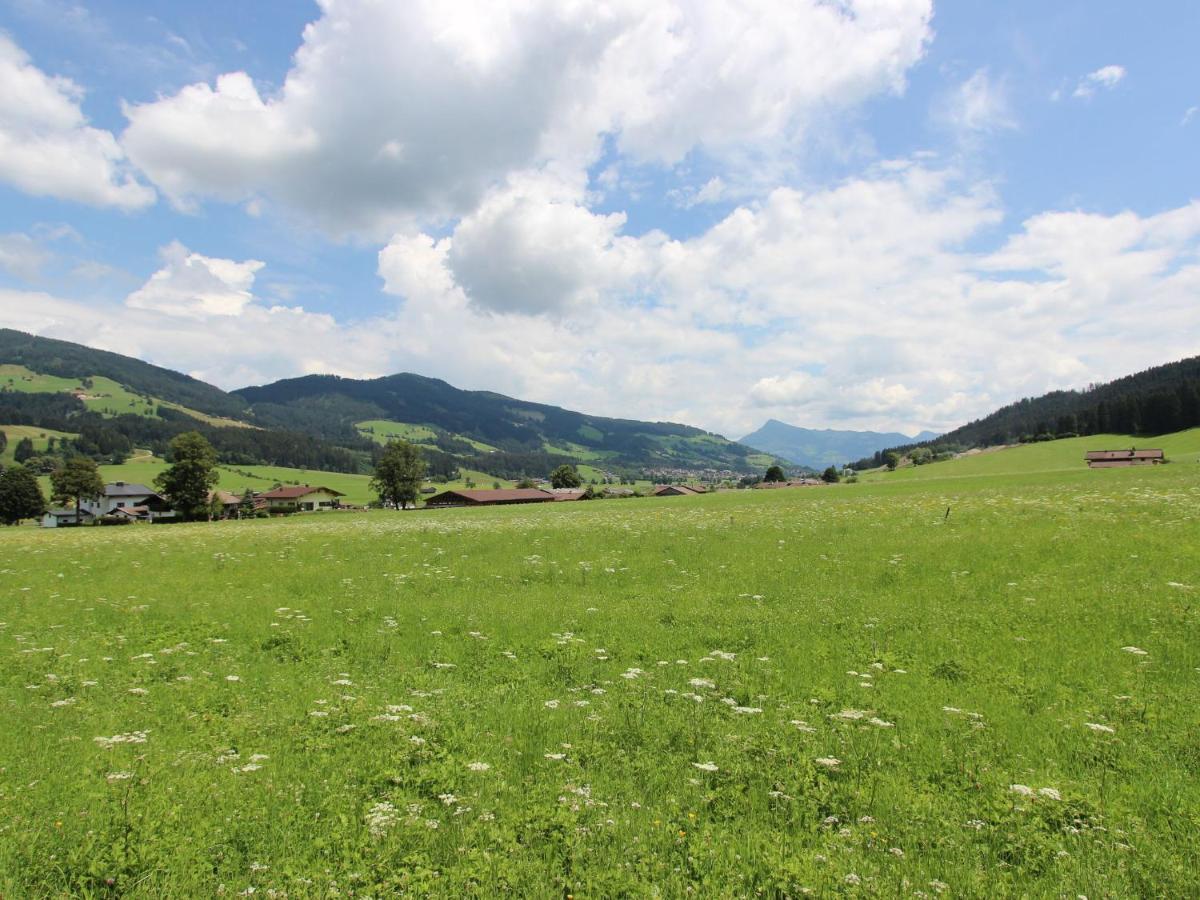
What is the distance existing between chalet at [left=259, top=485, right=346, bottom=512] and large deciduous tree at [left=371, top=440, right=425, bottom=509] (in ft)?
190

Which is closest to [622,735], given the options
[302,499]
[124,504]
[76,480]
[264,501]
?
[76,480]

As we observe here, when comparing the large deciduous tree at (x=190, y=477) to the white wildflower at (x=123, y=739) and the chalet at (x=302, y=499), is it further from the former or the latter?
the white wildflower at (x=123, y=739)

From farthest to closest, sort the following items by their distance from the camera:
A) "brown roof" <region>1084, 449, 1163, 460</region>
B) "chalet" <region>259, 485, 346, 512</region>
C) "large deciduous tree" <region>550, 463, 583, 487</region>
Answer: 1. "large deciduous tree" <region>550, 463, 583, 487</region>
2. "chalet" <region>259, 485, 346, 512</region>
3. "brown roof" <region>1084, 449, 1163, 460</region>

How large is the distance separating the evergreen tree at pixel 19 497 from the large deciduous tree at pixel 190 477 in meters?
57.7

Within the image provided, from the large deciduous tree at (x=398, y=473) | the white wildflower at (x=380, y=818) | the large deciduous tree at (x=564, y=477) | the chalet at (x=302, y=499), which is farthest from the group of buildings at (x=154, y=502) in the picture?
the white wildflower at (x=380, y=818)

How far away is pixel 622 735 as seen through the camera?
8211 mm

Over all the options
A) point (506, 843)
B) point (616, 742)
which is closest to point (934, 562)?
point (616, 742)

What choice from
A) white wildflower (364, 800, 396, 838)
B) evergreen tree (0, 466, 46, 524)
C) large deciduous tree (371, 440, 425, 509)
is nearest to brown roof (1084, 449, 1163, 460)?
white wildflower (364, 800, 396, 838)

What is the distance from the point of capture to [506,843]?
588 cm

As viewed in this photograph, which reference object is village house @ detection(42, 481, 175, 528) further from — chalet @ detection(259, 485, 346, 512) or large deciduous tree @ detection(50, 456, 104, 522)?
large deciduous tree @ detection(50, 456, 104, 522)

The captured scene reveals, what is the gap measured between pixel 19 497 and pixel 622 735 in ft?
527

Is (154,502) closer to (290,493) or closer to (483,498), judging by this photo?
(290,493)

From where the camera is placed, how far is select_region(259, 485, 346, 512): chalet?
168 meters

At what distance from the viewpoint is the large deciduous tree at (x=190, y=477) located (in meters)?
86.2
